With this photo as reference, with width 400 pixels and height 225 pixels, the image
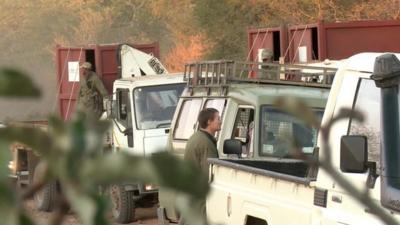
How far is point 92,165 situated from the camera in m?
0.90

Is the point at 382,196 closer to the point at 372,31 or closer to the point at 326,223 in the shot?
the point at 326,223

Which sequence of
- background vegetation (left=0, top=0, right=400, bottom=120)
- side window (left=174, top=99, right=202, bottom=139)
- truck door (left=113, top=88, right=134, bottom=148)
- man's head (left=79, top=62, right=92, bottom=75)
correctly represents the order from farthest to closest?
1. background vegetation (left=0, top=0, right=400, bottom=120)
2. man's head (left=79, top=62, right=92, bottom=75)
3. truck door (left=113, top=88, right=134, bottom=148)
4. side window (left=174, top=99, right=202, bottom=139)

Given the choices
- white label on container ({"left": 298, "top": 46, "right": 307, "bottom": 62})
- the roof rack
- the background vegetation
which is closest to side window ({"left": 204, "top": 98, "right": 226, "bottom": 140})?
the roof rack

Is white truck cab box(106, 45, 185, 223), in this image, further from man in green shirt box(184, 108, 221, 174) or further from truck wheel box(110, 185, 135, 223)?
man in green shirt box(184, 108, 221, 174)

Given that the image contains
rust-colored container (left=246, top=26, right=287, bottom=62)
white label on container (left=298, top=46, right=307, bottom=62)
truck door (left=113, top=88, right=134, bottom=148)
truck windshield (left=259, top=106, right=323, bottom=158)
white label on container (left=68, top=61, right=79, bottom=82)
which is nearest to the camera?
truck windshield (left=259, top=106, right=323, bottom=158)

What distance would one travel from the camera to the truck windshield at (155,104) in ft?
43.7

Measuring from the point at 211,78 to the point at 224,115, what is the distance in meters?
0.95

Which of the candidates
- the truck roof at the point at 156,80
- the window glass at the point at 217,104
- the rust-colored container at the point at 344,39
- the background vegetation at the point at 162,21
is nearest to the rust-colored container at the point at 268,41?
the rust-colored container at the point at 344,39

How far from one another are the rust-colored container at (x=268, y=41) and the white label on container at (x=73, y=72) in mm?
3214

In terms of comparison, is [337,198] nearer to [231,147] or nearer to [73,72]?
[231,147]

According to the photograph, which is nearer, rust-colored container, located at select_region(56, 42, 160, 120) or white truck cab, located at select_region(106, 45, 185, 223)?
white truck cab, located at select_region(106, 45, 185, 223)

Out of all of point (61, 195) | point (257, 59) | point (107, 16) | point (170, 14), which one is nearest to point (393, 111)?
point (61, 195)

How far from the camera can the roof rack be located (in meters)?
10.2

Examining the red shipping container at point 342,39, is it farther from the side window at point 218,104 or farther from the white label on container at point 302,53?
the side window at point 218,104
